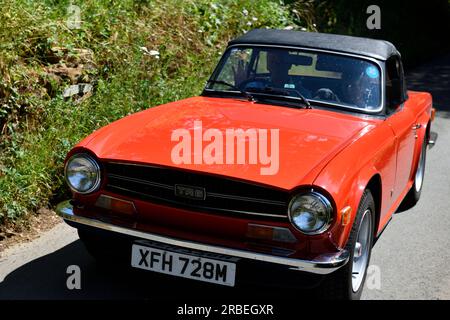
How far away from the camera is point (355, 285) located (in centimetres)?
405

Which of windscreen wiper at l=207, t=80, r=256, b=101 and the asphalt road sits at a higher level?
windscreen wiper at l=207, t=80, r=256, b=101

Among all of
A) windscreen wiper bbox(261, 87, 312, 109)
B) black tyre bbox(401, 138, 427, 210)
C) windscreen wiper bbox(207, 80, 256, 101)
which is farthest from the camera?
black tyre bbox(401, 138, 427, 210)

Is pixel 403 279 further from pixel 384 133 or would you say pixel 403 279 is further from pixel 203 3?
pixel 203 3

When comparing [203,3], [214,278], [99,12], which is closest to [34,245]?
[214,278]

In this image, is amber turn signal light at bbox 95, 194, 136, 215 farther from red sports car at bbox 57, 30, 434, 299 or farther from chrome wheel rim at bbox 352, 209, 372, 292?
chrome wheel rim at bbox 352, 209, 372, 292

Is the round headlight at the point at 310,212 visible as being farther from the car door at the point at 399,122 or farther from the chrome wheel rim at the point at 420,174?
the chrome wheel rim at the point at 420,174

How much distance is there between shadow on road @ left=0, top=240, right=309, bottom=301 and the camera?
4.07m

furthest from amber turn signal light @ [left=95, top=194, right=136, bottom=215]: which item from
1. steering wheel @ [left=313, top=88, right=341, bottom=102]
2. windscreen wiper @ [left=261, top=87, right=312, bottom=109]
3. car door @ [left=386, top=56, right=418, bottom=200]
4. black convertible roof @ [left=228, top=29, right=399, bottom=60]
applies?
black convertible roof @ [left=228, top=29, right=399, bottom=60]

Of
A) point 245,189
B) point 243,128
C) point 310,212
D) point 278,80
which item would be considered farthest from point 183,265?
point 278,80

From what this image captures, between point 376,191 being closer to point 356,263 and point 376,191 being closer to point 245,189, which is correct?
point 356,263

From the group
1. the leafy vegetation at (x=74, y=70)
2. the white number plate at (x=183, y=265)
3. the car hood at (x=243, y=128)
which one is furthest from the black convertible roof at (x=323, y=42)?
the white number plate at (x=183, y=265)

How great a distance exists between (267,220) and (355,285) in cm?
90

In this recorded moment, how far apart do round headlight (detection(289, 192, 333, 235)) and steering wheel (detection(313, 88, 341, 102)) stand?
1.56m

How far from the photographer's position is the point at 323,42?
5.21m
